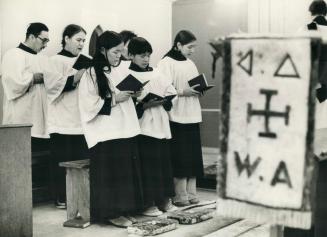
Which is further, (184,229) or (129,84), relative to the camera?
(184,229)

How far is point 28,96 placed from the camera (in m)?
6.06

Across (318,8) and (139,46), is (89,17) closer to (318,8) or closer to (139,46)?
(139,46)

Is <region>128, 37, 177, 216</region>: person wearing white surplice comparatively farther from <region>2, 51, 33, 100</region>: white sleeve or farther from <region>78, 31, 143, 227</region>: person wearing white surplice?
<region>2, 51, 33, 100</region>: white sleeve

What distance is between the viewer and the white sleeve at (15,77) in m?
5.91

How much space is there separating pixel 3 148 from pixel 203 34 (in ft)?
14.8

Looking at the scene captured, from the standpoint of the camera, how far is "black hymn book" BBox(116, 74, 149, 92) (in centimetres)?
473

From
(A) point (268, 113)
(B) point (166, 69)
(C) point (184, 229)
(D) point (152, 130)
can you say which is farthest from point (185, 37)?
(A) point (268, 113)

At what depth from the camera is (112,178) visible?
508cm

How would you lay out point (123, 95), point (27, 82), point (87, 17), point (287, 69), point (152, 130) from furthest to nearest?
point (87, 17)
point (27, 82)
point (152, 130)
point (123, 95)
point (287, 69)

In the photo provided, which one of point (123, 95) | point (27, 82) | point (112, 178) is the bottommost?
point (112, 178)

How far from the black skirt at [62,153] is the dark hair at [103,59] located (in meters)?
1.22

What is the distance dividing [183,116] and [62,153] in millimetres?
1401

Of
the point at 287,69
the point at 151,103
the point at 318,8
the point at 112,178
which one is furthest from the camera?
the point at 318,8

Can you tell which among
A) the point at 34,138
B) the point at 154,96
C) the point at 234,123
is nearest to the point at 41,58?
the point at 34,138
